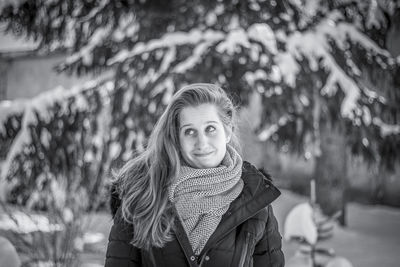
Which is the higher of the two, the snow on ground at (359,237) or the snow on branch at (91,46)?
the snow on branch at (91,46)

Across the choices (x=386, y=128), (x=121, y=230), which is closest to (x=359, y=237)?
(x=386, y=128)

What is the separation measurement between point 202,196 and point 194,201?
44mm

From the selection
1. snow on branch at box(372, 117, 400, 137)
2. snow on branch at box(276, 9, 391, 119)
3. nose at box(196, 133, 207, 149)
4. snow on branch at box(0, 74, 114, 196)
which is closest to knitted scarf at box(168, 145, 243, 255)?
nose at box(196, 133, 207, 149)

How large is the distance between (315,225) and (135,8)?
3.15 metres

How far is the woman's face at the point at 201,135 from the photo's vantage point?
1814 mm

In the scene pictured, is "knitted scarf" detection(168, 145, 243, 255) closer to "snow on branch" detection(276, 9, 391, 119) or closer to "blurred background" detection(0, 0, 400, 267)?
"blurred background" detection(0, 0, 400, 267)

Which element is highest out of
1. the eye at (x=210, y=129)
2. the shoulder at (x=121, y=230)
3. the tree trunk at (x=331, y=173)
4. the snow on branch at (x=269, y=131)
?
the eye at (x=210, y=129)

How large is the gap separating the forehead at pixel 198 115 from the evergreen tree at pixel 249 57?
1652 mm

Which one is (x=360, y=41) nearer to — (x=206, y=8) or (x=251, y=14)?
(x=251, y=14)

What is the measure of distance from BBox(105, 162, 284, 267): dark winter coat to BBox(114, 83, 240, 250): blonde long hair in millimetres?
58

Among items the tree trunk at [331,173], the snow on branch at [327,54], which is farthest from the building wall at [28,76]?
the snow on branch at [327,54]

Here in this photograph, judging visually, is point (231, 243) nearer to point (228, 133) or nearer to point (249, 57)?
point (228, 133)

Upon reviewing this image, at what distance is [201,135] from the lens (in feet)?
5.90

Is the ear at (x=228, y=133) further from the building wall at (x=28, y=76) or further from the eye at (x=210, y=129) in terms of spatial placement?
the building wall at (x=28, y=76)
